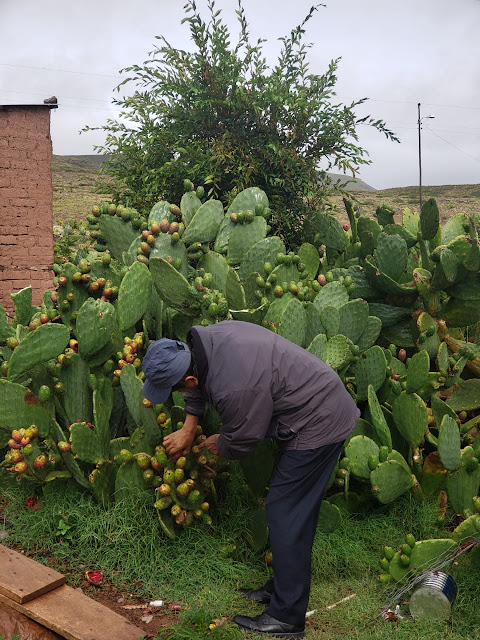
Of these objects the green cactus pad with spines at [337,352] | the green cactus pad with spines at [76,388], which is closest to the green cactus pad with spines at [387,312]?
the green cactus pad with spines at [337,352]

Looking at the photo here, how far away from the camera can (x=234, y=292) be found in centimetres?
367

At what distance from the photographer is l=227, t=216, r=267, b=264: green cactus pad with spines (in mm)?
4352

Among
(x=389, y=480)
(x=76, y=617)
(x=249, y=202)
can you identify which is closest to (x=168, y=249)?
(x=249, y=202)

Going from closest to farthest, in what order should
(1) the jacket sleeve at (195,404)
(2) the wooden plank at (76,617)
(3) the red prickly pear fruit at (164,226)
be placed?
(2) the wooden plank at (76,617), (1) the jacket sleeve at (195,404), (3) the red prickly pear fruit at (164,226)

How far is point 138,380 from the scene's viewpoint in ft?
10.9

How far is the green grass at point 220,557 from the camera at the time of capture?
286 centimetres

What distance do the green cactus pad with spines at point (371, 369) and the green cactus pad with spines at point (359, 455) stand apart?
59 cm

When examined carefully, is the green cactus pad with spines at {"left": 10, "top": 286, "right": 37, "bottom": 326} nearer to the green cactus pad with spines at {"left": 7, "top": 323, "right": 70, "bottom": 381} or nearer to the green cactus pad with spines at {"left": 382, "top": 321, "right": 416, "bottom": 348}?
the green cactus pad with spines at {"left": 7, "top": 323, "right": 70, "bottom": 381}

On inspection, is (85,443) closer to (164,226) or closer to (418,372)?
(164,226)

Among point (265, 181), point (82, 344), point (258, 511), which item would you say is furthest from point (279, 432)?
point (265, 181)

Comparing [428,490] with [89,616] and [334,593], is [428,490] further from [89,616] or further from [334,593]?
[89,616]

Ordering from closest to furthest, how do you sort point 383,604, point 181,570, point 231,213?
point 383,604 → point 181,570 → point 231,213

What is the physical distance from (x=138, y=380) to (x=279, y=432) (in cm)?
97

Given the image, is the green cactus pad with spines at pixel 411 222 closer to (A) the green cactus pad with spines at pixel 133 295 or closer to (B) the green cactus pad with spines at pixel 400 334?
(B) the green cactus pad with spines at pixel 400 334
